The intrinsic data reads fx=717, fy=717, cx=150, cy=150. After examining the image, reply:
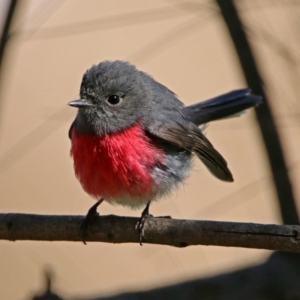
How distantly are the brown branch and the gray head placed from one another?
2.23 ft

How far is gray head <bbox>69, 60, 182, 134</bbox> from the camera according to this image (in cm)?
433

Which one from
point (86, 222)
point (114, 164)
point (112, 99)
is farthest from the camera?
point (112, 99)

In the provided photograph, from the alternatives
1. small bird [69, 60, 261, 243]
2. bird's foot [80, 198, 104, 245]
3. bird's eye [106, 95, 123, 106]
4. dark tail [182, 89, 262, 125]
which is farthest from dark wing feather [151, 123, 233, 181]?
bird's foot [80, 198, 104, 245]

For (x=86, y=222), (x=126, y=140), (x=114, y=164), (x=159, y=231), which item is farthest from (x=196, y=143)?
(x=159, y=231)

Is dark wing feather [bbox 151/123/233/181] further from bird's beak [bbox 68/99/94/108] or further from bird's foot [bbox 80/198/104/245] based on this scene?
bird's foot [bbox 80/198/104/245]

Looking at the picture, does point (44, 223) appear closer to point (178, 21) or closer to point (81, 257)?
point (81, 257)

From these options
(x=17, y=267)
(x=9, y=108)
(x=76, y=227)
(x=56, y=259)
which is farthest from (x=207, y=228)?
(x=9, y=108)

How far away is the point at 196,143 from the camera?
480 cm

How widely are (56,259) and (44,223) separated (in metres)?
2.08

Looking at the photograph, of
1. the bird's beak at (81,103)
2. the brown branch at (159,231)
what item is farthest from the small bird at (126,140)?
the brown branch at (159,231)

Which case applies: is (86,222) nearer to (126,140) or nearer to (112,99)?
(126,140)

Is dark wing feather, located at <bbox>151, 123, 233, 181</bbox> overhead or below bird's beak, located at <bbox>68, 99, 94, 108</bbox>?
below

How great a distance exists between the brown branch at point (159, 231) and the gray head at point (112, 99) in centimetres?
68

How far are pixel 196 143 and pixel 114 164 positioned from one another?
797 mm
